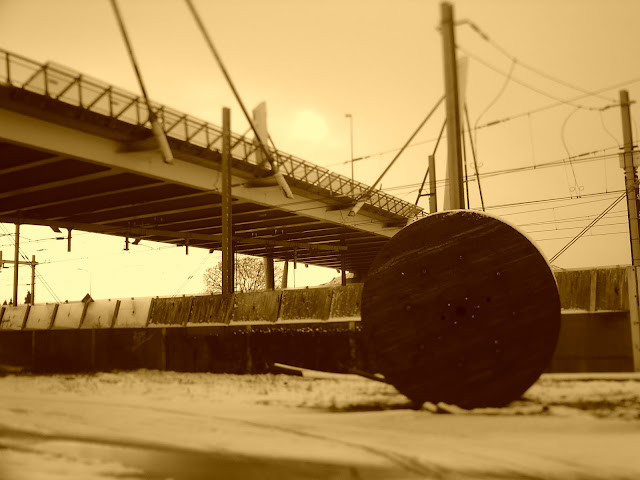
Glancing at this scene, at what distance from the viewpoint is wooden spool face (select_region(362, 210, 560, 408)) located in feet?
21.2

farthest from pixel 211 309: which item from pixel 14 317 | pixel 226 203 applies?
pixel 14 317

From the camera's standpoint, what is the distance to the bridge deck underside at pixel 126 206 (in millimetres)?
27719

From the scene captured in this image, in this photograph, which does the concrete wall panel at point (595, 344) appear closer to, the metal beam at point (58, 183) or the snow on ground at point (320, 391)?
the snow on ground at point (320, 391)

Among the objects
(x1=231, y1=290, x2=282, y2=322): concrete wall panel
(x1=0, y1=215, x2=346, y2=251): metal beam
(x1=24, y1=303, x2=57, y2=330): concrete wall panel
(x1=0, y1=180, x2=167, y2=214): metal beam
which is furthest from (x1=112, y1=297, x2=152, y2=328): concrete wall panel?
(x1=0, y1=215, x2=346, y2=251): metal beam

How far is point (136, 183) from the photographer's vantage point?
98.9 feet

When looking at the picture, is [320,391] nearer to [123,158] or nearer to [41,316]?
[41,316]

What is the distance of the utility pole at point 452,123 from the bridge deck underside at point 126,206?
63.1ft

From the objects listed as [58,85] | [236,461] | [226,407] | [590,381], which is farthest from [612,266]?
[58,85]

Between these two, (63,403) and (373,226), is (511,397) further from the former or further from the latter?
(373,226)

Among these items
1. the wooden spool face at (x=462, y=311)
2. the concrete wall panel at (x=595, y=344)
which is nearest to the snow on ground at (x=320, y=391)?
the wooden spool face at (x=462, y=311)

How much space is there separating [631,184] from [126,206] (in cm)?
2497

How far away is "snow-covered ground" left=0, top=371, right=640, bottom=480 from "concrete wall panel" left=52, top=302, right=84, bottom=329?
12411mm

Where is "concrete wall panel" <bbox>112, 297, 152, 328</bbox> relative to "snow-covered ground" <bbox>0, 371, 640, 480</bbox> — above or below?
above

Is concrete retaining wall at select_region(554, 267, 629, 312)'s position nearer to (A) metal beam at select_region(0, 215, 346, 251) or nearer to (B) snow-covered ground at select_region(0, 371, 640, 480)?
(B) snow-covered ground at select_region(0, 371, 640, 480)
